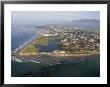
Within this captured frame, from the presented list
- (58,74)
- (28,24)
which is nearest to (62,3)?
(28,24)

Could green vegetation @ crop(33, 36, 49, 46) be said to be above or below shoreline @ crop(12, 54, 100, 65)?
above

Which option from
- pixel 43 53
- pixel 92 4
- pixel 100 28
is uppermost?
pixel 92 4

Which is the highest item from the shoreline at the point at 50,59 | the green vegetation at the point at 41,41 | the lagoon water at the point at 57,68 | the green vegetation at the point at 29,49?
the green vegetation at the point at 41,41

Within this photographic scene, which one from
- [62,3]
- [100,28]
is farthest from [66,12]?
[100,28]

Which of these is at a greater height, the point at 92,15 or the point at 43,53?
the point at 92,15

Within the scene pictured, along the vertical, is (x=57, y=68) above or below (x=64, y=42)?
below

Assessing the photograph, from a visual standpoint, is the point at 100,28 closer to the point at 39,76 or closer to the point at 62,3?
the point at 62,3

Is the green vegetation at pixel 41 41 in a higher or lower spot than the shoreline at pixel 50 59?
higher

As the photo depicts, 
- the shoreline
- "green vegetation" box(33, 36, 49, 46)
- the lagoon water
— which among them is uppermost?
"green vegetation" box(33, 36, 49, 46)

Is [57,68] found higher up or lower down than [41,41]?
lower down

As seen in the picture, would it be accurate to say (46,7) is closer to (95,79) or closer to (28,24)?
(28,24)
